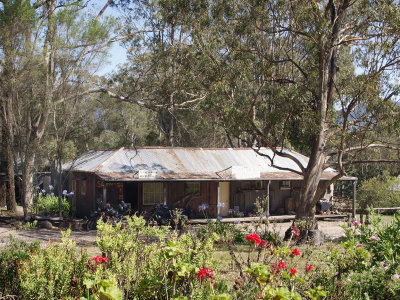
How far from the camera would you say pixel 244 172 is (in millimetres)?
22234

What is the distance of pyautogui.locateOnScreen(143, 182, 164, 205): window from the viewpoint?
71.1ft

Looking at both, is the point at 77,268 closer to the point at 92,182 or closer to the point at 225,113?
the point at 225,113

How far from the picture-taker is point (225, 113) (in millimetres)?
16203

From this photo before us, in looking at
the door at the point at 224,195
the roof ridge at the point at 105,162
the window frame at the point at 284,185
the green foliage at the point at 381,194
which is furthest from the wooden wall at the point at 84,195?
the green foliage at the point at 381,194

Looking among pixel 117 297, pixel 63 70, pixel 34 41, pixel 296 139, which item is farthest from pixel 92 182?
pixel 117 297

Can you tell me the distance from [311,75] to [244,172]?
261 inches

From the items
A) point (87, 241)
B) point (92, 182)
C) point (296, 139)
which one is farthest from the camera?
point (92, 182)

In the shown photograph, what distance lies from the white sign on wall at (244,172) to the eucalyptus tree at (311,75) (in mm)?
4199

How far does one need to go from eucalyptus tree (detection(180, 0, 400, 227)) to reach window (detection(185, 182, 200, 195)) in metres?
6.01

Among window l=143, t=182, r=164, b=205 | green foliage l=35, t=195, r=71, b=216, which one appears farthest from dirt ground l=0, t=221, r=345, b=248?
window l=143, t=182, r=164, b=205

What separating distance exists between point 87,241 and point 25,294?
367 inches

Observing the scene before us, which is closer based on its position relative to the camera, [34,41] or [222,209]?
[34,41]

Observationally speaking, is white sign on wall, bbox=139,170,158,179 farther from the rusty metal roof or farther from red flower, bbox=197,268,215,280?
red flower, bbox=197,268,215,280

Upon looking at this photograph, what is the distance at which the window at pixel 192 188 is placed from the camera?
73.8 feet
